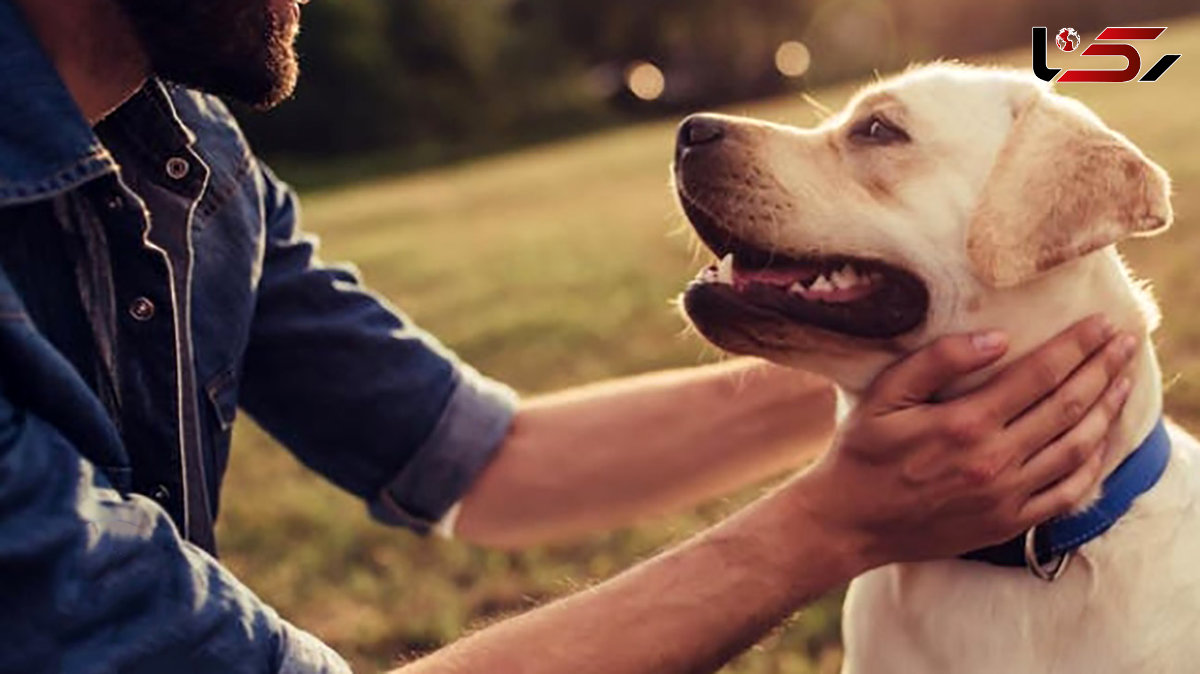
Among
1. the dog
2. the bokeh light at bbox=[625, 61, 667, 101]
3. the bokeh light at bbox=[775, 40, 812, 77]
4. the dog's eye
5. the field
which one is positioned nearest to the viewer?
the dog

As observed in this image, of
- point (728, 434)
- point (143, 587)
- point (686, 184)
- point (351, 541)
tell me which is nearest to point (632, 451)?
point (728, 434)

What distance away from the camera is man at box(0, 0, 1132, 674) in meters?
2.27

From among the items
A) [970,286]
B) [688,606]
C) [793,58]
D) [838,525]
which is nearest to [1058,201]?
[970,286]

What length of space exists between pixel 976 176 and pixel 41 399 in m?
1.68

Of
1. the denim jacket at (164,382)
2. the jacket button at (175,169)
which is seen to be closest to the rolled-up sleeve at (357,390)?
the denim jacket at (164,382)

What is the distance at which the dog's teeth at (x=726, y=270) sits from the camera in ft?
9.84

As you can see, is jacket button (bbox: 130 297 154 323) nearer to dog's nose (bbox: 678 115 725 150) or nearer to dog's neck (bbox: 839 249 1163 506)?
dog's nose (bbox: 678 115 725 150)

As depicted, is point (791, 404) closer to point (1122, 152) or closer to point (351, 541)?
point (1122, 152)

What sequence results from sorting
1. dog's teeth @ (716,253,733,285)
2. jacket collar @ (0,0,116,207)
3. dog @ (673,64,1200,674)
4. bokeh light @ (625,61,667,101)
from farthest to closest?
bokeh light @ (625,61,667,101), dog's teeth @ (716,253,733,285), dog @ (673,64,1200,674), jacket collar @ (0,0,116,207)

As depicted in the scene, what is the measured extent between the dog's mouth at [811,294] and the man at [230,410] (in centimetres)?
18

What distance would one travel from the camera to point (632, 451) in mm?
3668

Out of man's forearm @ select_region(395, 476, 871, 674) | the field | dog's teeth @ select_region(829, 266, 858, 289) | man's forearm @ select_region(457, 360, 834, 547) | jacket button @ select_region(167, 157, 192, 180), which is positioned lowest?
the field

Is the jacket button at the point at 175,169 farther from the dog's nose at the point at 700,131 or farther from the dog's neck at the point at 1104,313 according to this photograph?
the dog's neck at the point at 1104,313

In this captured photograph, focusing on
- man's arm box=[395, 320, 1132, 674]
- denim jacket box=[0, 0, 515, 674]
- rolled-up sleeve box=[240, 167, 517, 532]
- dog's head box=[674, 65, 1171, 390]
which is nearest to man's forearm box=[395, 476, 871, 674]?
man's arm box=[395, 320, 1132, 674]
